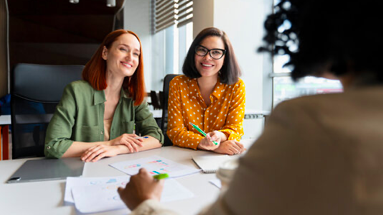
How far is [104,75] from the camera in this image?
65.2 inches

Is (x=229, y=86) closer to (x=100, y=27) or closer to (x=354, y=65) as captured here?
(x=354, y=65)

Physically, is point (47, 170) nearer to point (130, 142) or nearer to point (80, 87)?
point (130, 142)

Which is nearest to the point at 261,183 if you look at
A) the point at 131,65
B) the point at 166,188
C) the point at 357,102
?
the point at 357,102

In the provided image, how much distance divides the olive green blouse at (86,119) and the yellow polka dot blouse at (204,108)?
17cm

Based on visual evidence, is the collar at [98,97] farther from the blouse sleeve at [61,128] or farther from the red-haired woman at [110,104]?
the blouse sleeve at [61,128]

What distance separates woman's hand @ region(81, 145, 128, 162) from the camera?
1199mm

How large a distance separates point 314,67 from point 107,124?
1.42 meters

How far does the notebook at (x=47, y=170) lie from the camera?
955mm

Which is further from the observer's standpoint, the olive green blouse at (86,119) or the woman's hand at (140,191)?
the olive green blouse at (86,119)

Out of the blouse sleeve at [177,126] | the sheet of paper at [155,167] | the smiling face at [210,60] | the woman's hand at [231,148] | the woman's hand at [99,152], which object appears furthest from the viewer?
the smiling face at [210,60]

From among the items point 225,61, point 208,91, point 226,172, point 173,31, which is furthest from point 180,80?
point 173,31

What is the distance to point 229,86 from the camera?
1778 millimetres

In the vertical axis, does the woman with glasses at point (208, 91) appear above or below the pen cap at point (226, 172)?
above

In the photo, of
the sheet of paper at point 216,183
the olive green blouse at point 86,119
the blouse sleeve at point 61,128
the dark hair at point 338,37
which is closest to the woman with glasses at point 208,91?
the olive green blouse at point 86,119
